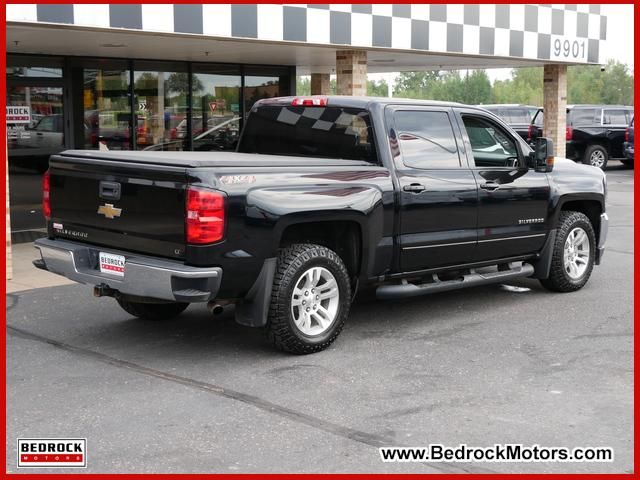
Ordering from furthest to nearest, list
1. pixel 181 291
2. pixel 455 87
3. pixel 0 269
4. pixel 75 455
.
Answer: pixel 455 87 → pixel 0 269 → pixel 181 291 → pixel 75 455

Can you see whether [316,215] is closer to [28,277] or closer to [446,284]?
[446,284]

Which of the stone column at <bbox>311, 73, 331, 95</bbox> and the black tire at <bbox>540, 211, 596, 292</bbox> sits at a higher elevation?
the stone column at <bbox>311, 73, 331, 95</bbox>

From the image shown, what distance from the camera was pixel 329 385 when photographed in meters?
5.39

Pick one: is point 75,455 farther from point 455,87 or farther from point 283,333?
point 455,87

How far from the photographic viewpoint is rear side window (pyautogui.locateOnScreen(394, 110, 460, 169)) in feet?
22.2

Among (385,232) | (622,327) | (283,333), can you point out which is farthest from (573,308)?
(283,333)

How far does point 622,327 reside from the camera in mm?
6832

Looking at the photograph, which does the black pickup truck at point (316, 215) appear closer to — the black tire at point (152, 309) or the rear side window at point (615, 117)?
the black tire at point (152, 309)

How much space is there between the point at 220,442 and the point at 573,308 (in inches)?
162

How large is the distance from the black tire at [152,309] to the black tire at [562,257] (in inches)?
132

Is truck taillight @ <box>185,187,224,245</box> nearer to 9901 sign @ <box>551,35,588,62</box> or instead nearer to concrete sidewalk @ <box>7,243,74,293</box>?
concrete sidewalk @ <box>7,243,74,293</box>

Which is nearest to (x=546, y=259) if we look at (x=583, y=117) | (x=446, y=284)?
(x=446, y=284)

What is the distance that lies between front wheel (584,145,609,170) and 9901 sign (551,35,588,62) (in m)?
8.04

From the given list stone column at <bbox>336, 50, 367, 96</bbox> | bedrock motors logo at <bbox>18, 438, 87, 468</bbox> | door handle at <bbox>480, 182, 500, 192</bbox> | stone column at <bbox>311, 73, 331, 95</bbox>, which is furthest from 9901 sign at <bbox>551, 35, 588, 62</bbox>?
bedrock motors logo at <bbox>18, 438, 87, 468</bbox>
